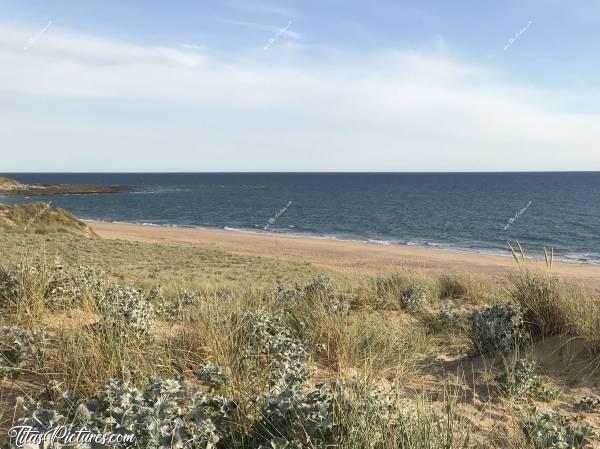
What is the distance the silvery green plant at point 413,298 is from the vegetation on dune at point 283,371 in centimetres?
91

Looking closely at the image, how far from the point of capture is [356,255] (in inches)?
1165

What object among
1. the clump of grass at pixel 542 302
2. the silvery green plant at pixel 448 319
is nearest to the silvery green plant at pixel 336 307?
the silvery green plant at pixel 448 319

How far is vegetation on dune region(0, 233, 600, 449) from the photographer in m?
2.82

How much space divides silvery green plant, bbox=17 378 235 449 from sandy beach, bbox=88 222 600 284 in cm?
1824

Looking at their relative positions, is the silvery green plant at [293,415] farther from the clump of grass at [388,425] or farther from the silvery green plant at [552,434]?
the silvery green plant at [552,434]

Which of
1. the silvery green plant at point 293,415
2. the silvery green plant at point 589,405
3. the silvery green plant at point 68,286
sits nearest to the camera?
the silvery green plant at point 293,415

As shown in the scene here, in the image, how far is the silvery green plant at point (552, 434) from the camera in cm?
297

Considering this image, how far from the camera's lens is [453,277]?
1155cm

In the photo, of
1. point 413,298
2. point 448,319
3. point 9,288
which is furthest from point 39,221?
point 448,319

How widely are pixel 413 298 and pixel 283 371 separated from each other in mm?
6101

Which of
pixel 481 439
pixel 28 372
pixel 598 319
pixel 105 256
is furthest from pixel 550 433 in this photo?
pixel 105 256

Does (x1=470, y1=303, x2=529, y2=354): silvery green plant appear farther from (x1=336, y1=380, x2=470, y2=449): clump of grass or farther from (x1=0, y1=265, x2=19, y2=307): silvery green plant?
(x1=0, y1=265, x2=19, y2=307): silvery green plant

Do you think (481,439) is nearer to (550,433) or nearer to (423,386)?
(550,433)

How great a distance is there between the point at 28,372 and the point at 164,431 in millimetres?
2072
